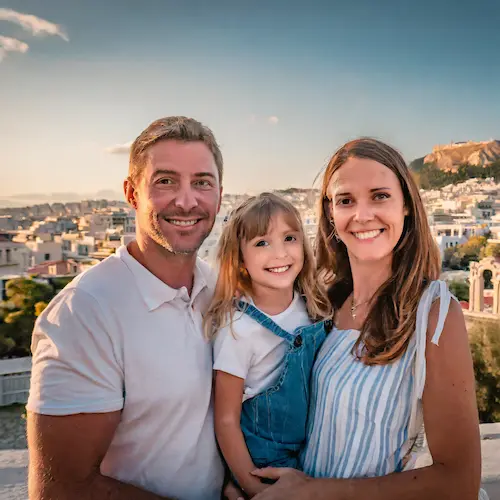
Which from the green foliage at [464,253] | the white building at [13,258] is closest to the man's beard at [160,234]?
the green foliage at [464,253]

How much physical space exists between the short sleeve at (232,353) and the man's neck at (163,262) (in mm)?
167

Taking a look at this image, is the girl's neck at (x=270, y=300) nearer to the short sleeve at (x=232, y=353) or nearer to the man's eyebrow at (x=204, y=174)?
the short sleeve at (x=232, y=353)

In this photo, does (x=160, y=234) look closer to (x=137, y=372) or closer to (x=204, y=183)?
(x=204, y=183)

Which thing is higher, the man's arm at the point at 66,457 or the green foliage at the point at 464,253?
the man's arm at the point at 66,457

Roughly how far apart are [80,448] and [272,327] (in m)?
0.50

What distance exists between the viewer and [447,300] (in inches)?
39.8

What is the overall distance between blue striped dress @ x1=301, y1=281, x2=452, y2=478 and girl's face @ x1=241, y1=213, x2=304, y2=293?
28 centimetres

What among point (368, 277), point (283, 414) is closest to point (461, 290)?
point (368, 277)

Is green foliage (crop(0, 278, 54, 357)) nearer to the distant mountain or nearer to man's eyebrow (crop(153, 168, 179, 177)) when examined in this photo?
man's eyebrow (crop(153, 168, 179, 177))

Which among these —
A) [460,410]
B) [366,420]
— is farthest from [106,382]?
[460,410]

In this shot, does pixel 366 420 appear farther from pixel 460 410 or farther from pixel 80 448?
pixel 80 448

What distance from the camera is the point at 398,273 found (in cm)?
116

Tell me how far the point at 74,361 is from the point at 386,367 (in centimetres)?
64

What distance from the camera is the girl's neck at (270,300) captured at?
4.30 feet
